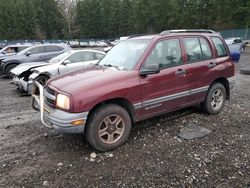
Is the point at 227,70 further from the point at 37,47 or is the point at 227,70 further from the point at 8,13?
the point at 8,13

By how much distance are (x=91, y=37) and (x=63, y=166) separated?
78.7 metres

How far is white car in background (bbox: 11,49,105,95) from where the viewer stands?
27.5ft

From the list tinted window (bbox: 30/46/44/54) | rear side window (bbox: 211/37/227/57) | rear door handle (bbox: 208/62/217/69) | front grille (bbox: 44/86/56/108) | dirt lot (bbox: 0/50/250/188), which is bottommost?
dirt lot (bbox: 0/50/250/188)

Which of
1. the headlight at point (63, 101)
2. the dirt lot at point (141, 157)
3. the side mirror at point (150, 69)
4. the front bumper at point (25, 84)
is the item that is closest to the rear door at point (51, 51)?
the front bumper at point (25, 84)

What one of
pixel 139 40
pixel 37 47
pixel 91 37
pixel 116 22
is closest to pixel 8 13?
pixel 91 37

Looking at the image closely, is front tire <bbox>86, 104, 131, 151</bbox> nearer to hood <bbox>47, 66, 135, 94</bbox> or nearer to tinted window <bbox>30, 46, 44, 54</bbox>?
hood <bbox>47, 66, 135, 94</bbox>

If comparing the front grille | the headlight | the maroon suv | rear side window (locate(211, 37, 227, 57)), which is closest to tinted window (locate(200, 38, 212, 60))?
the maroon suv

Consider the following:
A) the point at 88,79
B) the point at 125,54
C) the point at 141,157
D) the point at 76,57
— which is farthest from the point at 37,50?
the point at 141,157

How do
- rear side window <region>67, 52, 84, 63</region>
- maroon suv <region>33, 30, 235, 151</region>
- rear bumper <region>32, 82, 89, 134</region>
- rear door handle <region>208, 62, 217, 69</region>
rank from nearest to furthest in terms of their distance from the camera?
rear bumper <region>32, 82, 89, 134</region> < maroon suv <region>33, 30, 235, 151</region> < rear door handle <region>208, 62, 217, 69</region> < rear side window <region>67, 52, 84, 63</region>

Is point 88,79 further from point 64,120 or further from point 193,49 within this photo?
point 193,49

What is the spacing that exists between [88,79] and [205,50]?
2.84 meters

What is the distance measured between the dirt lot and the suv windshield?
1.39m

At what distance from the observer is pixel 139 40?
4996mm

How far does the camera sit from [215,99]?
5891 mm
